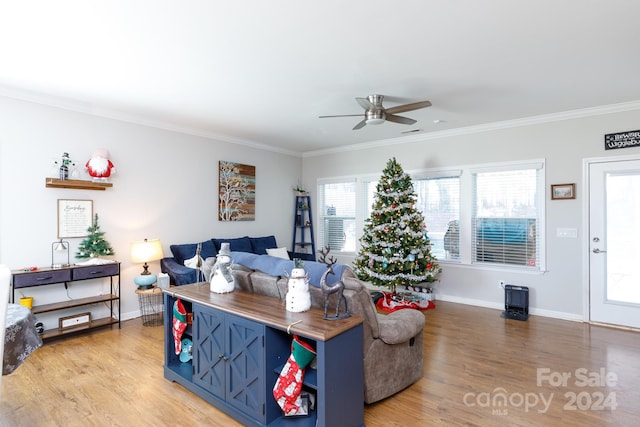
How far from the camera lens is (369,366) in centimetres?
234

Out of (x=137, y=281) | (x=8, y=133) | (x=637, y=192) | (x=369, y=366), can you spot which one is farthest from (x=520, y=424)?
(x=8, y=133)

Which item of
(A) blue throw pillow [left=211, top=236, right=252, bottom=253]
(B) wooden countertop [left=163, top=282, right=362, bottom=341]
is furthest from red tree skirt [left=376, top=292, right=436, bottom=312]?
(B) wooden countertop [left=163, top=282, right=362, bottom=341]

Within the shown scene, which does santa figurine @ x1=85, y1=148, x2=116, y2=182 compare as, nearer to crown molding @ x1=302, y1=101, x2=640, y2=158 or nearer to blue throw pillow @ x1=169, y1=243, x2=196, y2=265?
blue throw pillow @ x1=169, y1=243, x2=196, y2=265

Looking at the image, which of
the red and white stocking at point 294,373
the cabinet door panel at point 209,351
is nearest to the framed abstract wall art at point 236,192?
the cabinet door panel at point 209,351

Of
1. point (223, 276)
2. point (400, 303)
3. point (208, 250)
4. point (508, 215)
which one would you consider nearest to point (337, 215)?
point (400, 303)

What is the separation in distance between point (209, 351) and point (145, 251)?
2448mm

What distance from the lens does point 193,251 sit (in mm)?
4980

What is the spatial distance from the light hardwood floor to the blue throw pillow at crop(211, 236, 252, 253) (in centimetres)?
176

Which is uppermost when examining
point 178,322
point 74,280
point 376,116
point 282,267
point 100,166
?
point 376,116

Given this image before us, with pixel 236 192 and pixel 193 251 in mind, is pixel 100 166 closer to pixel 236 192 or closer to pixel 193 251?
pixel 193 251

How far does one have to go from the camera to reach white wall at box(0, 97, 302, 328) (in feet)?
12.2

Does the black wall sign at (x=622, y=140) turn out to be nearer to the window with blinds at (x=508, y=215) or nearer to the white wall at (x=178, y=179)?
the white wall at (x=178, y=179)

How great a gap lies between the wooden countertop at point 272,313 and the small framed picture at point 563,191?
12.9 feet

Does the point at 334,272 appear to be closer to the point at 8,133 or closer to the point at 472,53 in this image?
the point at 472,53
